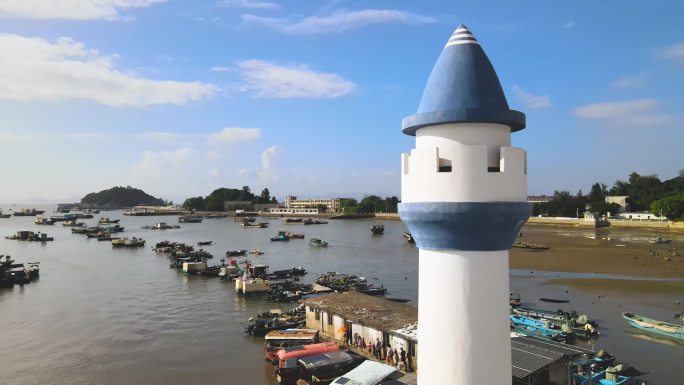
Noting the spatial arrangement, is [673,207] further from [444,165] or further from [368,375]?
[444,165]

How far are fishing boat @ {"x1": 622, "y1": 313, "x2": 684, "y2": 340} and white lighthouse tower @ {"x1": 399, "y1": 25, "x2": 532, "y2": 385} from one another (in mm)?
31402

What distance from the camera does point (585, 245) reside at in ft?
253

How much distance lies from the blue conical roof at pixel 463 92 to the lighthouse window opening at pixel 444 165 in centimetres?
40

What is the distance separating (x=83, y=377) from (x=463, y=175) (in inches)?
1073

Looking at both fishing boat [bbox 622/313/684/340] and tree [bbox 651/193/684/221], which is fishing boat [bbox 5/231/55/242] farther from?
tree [bbox 651/193/684/221]

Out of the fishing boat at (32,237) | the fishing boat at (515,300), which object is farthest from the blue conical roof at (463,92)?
the fishing boat at (32,237)

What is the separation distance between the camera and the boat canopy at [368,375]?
64.1 feet

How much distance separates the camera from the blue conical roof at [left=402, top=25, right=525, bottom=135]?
4.96m

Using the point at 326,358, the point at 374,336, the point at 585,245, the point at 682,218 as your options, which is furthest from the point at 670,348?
the point at 682,218

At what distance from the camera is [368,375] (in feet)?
65.3

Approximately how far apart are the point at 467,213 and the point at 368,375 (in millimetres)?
16752

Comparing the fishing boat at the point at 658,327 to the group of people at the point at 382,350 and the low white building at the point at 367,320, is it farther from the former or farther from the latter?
the group of people at the point at 382,350

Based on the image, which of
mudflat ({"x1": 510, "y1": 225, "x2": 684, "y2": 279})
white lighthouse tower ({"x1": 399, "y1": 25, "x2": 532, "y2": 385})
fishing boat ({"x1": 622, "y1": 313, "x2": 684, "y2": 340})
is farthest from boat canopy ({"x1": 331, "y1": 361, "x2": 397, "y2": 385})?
mudflat ({"x1": 510, "y1": 225, "x2": 684, "y2": 279})

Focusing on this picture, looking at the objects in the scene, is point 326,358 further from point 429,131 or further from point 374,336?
point 429,131
